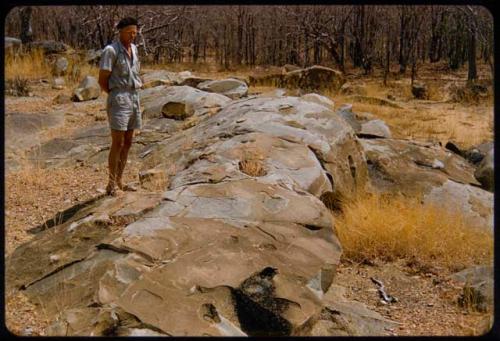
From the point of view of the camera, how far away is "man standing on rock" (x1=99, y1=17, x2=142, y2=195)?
17.0 feet

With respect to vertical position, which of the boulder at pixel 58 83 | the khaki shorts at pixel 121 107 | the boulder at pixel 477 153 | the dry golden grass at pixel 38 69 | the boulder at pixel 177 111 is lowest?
the boulder at pixel 477 153

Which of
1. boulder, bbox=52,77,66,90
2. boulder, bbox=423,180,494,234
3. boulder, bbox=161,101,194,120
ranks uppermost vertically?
boulder, bbox=161,101,194,120

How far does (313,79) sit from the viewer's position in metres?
15.0

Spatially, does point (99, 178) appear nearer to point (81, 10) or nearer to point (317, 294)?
point (317, 294)

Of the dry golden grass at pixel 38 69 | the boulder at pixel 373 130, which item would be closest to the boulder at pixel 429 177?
the boulder at pixel 373 130

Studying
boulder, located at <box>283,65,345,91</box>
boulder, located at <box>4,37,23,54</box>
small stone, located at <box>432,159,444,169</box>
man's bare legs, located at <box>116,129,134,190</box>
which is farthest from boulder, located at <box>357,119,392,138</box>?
boulder, located at <box>4,37,23,54</box>

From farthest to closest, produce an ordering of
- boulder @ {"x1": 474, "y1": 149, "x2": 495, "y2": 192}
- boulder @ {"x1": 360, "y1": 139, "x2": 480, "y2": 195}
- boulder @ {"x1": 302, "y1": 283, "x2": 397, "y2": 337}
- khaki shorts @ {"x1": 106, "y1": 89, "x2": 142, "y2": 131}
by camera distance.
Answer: boulder @ {"x1": 474, "y1": 149, "x2": 495, "y2": 192}
boulder @ {"x1": 360, "y1": 139, "x2": 480, "y2": 195}
khaki shorts @ {"x1": 106, "y1": 89, "x2": 142, "y2": 131}
boulder @ {"x1": 302, "y1": 283, "x2": 397, "y2": 337}

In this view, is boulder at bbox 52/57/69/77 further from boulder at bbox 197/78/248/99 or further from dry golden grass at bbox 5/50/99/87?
boulder at bbox 197/78/248/99

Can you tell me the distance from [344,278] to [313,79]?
10441mm

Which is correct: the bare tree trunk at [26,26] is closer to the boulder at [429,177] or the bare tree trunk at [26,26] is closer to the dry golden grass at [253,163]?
the boulder at [429,177]

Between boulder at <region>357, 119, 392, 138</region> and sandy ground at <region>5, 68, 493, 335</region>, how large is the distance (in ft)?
11.8

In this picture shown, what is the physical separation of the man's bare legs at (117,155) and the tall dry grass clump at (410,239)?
6.99ft

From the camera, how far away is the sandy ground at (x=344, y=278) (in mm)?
4114

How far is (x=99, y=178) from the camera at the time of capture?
22.7 ft
